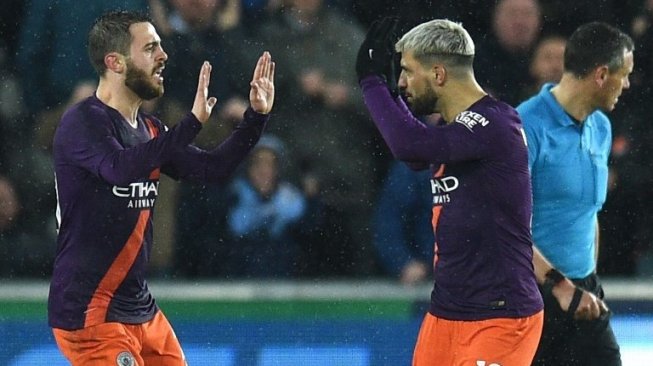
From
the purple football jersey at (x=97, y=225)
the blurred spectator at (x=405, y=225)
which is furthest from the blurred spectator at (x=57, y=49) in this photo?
the purple football jersey at (x=97, y=225)

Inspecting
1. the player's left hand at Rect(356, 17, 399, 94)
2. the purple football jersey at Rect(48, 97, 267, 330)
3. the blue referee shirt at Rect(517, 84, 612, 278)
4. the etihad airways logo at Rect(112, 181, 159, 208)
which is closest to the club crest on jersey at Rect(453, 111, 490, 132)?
the player's left hand at Rect(356, 17, 399, 94)

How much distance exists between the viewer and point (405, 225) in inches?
285

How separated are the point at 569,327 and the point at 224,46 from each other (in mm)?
2811

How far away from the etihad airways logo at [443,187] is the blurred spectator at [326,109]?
247 centimetres

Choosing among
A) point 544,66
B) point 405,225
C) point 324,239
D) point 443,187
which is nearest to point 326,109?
point 324,239

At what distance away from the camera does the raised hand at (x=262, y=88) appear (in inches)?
208

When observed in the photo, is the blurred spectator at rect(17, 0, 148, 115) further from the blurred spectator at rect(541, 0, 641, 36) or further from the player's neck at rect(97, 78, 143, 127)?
the player's neck at rect(97, 78, 143, 127)

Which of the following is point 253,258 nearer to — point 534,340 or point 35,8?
point 35,8

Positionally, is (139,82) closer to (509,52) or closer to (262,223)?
(262,223)

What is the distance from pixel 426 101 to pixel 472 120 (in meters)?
0.21

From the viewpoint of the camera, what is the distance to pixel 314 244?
24.5 ft

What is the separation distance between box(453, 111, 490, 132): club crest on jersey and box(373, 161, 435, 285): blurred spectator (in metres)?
2.25

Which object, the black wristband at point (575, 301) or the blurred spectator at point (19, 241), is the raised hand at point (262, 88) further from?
the blurred spectator at point (19, 241)

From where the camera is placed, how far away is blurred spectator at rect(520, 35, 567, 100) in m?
7.30
